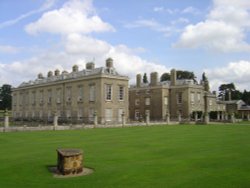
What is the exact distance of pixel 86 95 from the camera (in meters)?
46.2

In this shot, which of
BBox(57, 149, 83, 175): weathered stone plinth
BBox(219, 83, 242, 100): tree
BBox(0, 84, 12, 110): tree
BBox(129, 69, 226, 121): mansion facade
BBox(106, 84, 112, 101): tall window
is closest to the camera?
BBox(57, 149, 83, 175): weathered stone plinth

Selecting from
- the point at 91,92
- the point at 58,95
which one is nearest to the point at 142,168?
the point at 91,92

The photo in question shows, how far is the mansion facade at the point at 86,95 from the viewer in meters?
44.2

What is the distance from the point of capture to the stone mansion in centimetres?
4481

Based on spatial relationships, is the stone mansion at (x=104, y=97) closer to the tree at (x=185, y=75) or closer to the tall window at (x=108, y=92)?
the tall window at (x=108, y=92)

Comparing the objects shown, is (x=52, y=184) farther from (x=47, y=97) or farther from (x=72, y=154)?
(x=47, y=97)

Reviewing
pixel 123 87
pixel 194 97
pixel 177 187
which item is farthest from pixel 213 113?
pixel 177 187

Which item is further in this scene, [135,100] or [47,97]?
[135,100]

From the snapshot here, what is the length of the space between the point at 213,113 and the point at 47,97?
28.6m

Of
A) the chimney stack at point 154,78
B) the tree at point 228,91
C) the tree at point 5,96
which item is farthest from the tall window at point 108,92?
the tree at point 228,91

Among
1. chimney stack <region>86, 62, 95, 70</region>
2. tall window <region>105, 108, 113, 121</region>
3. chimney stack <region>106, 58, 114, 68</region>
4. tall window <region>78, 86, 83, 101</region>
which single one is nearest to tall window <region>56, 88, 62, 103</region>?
tall window <region>78, 86, 83, 101</region>

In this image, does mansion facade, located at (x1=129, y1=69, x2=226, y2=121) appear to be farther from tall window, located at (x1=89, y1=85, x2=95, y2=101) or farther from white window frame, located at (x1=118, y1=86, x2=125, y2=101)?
tall window, located at (x1=89, y1=85, x2=95, y2=101)

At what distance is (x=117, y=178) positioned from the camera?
353 inches

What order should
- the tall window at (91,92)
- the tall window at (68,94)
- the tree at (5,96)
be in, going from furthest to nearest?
1. the tree at (5,96)
2. the tall window at (68,94)
3. the tall window at (91,92)
